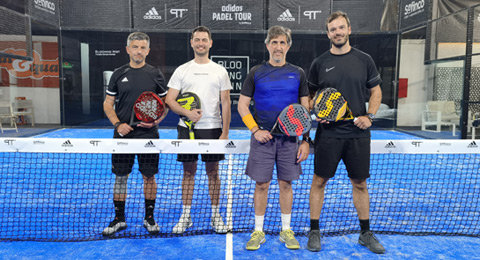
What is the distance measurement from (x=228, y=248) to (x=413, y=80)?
11.4m

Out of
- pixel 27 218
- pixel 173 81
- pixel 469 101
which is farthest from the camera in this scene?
pixel 469 101

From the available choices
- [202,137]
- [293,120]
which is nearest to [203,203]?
[202,137]

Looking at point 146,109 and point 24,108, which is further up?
point 146,109

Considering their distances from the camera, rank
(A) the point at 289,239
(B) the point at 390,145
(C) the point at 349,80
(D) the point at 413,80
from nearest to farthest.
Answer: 1. (C) the point at 349,80
2. (A) the point at 289,239
3. (B) the point at 390,145
4. (D) the point at 413,80

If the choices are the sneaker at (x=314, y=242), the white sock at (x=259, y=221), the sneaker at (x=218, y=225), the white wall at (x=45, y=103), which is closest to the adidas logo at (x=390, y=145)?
the sneaker at (x=314, y=242)

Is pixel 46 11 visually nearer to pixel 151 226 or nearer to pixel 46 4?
pixel 46 4

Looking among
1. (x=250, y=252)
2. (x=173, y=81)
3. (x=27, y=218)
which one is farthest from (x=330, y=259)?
(x=27, y=218)

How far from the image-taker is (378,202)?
4.56 metres

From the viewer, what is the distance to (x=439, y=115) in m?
10.7

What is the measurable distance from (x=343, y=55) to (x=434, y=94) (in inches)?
371

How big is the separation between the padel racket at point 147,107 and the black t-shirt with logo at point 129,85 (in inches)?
4.8

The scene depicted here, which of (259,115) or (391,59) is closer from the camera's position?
(259,115)

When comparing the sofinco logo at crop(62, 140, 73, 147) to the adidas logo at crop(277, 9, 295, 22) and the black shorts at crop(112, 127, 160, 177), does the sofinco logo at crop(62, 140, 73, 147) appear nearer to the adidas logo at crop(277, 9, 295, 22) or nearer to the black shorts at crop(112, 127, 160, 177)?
the black shorts at crop(112, 127, 160, 177)

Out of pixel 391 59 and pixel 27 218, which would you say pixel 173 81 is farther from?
pixel 391 59
